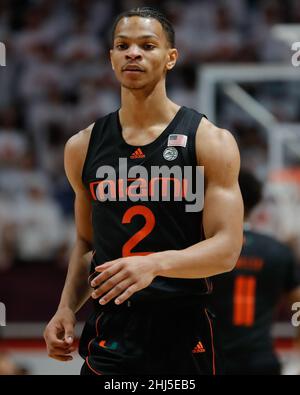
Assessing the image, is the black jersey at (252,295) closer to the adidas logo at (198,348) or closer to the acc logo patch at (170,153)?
the adidas logo at (198,348)

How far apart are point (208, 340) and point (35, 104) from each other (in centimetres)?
777

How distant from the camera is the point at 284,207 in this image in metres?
9.75

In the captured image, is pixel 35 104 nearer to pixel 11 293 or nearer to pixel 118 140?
pixel 11 293

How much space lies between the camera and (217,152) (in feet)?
12.6

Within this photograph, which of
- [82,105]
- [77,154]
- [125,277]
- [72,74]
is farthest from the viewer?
[72,74]

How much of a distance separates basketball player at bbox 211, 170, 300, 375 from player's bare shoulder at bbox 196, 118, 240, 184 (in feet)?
5.73

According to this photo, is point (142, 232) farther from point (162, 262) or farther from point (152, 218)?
point (162, 262)

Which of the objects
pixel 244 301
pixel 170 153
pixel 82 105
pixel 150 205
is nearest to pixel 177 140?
pixel 170 153

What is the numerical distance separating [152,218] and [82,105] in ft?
24.9

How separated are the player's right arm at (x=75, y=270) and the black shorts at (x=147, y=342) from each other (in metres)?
0.13

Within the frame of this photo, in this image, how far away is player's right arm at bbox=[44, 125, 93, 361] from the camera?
3.94m
